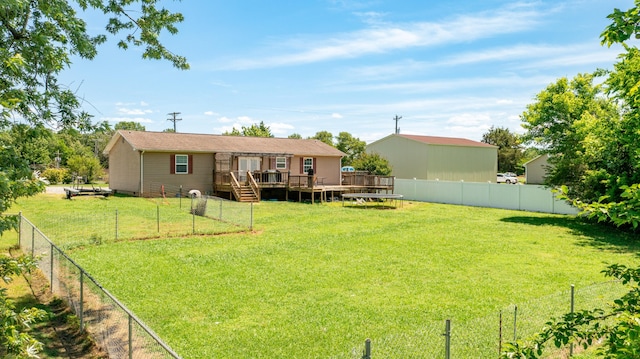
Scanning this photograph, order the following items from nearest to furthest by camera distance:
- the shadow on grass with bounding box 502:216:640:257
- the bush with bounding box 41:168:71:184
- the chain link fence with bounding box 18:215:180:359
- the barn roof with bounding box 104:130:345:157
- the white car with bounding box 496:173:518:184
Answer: the chain link fence with bounding box 18:215:180:359 < the shadow on grass with bounding box 502:216:640:257 < the barn roof with bounding box 104:130:345:157 < the bush with bounding box 41:168:71:184 < the white car with bounding box 496:173:518:184

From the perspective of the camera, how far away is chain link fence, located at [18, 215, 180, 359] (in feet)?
17.5

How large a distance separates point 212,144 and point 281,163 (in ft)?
16.6

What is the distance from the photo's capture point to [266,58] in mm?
23750

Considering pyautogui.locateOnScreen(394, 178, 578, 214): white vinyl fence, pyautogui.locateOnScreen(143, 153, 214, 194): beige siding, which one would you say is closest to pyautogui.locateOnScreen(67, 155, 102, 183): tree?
pyautogui.locateOnScreen(143, 153, 214, 194): beige siding

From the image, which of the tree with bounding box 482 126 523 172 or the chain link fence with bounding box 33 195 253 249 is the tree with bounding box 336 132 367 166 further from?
the chain link fence with bounding box 33 195 253 249

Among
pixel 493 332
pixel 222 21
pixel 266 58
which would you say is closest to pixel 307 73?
pixel 266 58

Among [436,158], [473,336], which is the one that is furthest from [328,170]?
[473,336]

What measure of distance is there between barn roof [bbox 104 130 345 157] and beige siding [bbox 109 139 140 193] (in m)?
0.73

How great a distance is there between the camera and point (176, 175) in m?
26.5

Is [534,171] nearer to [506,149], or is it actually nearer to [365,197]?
[506,149]

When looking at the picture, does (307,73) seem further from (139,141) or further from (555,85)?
(555,85)

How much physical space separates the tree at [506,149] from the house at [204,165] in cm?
3828

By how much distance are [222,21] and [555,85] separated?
17905mm

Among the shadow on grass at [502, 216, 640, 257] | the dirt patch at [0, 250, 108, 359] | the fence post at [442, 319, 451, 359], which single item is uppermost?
the fence post at [442, 319, 451, 359]
